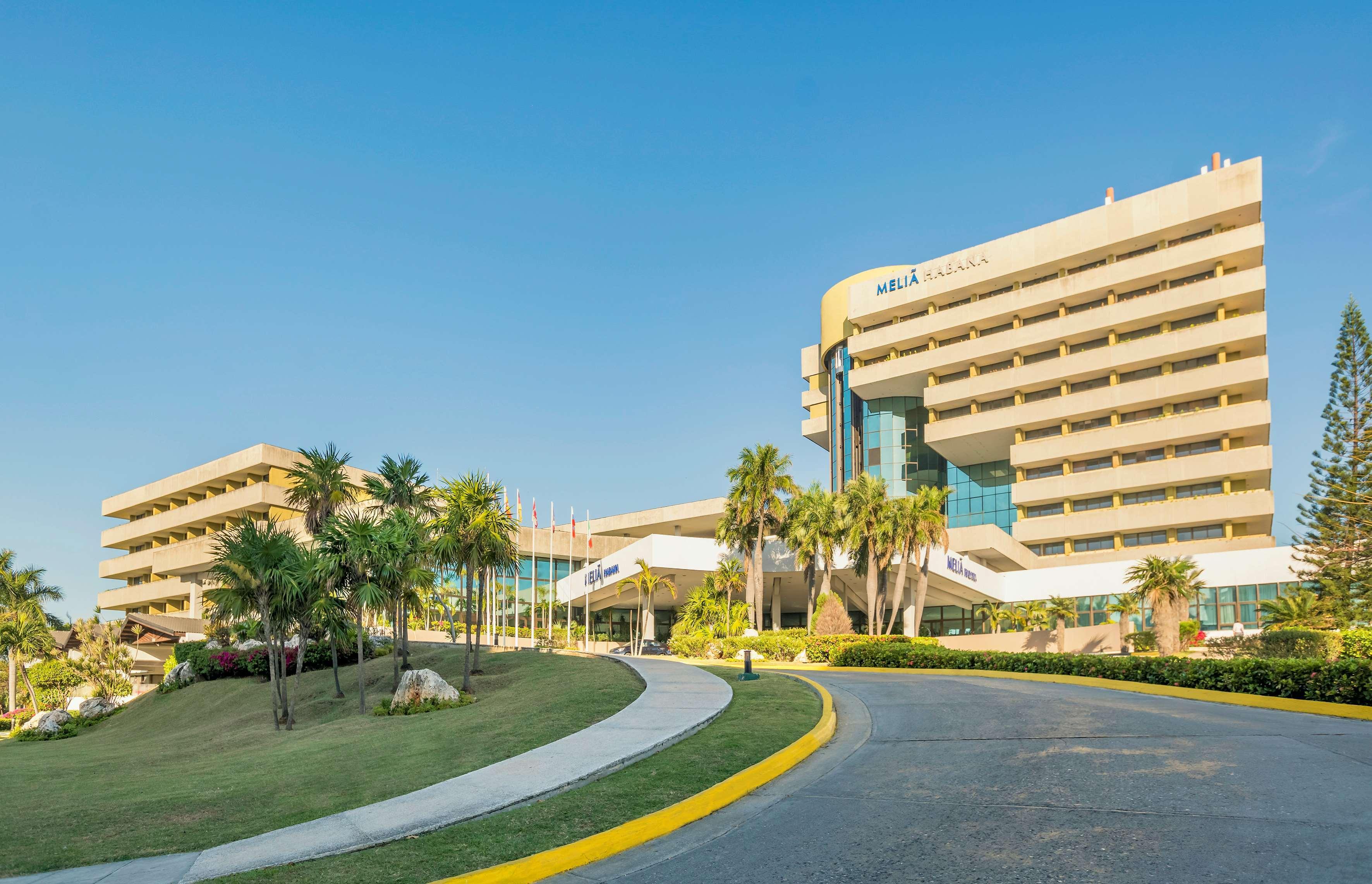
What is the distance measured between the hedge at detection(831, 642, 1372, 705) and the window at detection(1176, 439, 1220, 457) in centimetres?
3858

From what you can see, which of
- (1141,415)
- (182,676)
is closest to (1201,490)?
(1141,415)

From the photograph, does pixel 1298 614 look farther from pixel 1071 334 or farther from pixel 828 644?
pixel 1071 334

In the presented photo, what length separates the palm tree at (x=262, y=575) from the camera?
29.7 metres

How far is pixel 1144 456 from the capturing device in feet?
221

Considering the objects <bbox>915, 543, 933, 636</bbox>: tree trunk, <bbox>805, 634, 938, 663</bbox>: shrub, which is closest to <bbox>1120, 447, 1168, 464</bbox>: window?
<bbox>915, 543, 933, 636</bbox>: tree trunk

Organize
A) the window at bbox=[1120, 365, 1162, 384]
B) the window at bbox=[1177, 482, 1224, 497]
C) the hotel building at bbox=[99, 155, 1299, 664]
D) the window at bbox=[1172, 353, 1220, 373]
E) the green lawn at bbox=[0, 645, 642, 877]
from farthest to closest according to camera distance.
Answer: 1. the window at bbox=[1120, 365, 1162, 384]
2. the window at bbox=[1172, 353, 1220, 373]
3. the window at bbox=[1177, 482, 1224, 497]
4. the hotel building at bbox=[99, 155, 1299, 664]
5. the green lawn at bbox=[0, 645, 642, 877]

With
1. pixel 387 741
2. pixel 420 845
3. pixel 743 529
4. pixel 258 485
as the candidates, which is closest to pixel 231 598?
pixel 387 741

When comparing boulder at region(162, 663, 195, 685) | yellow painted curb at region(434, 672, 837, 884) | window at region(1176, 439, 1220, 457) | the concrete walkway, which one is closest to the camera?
yellow painted curb at region(434, 672, 837, 884)

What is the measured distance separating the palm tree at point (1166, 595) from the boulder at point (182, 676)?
149ft

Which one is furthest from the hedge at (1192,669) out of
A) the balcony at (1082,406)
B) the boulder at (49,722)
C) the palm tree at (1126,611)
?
the balcony at (1082,406)

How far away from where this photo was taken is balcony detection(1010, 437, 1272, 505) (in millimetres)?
61562

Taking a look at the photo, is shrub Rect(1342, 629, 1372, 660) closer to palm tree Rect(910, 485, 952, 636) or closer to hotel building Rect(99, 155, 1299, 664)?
hotel building Rect(99, 155, 1299, 664)

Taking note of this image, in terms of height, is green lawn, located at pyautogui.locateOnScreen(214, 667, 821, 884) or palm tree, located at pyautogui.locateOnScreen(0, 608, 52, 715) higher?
green lawn, located at pyautogui.locateOnScreen(214, 667, 821, 884)

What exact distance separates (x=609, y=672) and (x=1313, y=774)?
1801cm
